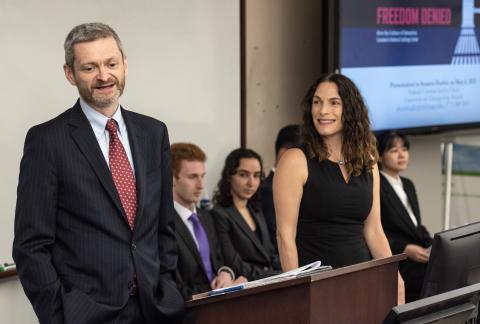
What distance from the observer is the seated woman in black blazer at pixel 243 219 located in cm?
444

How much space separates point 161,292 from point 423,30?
3710 millimetres

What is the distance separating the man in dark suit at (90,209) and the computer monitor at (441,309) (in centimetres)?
82

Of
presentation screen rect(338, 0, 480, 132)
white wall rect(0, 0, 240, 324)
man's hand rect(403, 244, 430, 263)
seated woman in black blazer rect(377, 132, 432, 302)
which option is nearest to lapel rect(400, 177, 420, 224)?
seated woman in black blazer rect(377, 132, 432, 302)

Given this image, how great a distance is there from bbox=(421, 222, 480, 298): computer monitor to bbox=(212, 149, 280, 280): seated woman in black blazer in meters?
1.99

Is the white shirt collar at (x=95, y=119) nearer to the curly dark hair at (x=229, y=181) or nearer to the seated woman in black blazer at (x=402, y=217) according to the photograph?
the curly dark hair at (x=229, y=181)

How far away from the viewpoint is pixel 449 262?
245cm

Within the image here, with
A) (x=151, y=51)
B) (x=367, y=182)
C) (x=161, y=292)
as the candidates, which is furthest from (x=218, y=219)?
(x=161, y=292)

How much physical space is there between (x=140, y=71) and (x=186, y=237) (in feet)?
2.88

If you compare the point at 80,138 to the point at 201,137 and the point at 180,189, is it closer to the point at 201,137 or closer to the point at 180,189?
the point at 180,189

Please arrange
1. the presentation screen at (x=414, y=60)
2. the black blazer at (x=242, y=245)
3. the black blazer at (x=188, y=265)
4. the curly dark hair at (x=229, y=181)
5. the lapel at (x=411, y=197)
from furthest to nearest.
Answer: the presentation screen at (x=414, y=60), the lapel at (x=411, y=197), the curly dark hair at (x=229, y=181), the black blazer at (x=242, y=245), the black blazer at (x=188, y=265)

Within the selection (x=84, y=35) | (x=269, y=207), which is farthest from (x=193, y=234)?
(x=84, y=35)

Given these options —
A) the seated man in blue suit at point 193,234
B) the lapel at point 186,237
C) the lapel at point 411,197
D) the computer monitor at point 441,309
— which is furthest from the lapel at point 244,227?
the computer monitor at point 441,309

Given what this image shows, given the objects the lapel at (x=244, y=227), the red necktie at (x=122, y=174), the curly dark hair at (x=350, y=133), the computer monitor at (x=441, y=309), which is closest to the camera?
the computer monitor at (x=441, y=309)

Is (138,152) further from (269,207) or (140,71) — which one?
(269,207)
